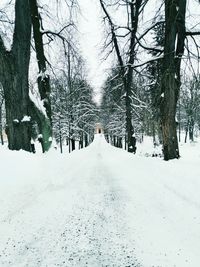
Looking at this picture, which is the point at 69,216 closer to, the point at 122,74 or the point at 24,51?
the point at 24,51

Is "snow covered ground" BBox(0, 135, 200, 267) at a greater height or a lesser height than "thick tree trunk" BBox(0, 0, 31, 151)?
lesser

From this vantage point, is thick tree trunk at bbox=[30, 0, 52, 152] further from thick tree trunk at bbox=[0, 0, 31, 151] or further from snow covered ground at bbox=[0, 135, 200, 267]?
snow covered ground at bbox=[0, 135, 200, 267]

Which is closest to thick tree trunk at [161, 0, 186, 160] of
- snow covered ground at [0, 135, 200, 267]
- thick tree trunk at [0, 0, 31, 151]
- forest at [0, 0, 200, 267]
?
forest at [0, 0, 200, 267]

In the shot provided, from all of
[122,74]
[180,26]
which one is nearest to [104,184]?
[180,26]

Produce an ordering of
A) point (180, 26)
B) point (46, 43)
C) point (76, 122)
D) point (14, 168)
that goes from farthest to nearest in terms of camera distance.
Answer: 1. point (76, 122)
2. point (46, 43)
3. point (180, 26)
4. point (14, 168)

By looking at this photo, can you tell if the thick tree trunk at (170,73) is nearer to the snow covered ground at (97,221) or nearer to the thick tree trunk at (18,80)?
the snow covered ground at (97,221)

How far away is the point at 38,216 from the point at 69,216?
46 cm

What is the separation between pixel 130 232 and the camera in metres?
3.27

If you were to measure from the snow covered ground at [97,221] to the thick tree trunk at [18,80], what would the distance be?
1.11m

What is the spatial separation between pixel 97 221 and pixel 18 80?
5282 mm

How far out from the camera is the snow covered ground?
104 inches

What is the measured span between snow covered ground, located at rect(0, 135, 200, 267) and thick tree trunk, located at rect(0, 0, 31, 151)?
43.8 inches

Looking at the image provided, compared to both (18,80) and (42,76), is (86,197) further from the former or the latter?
(42,76)

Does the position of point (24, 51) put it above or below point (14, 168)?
above
